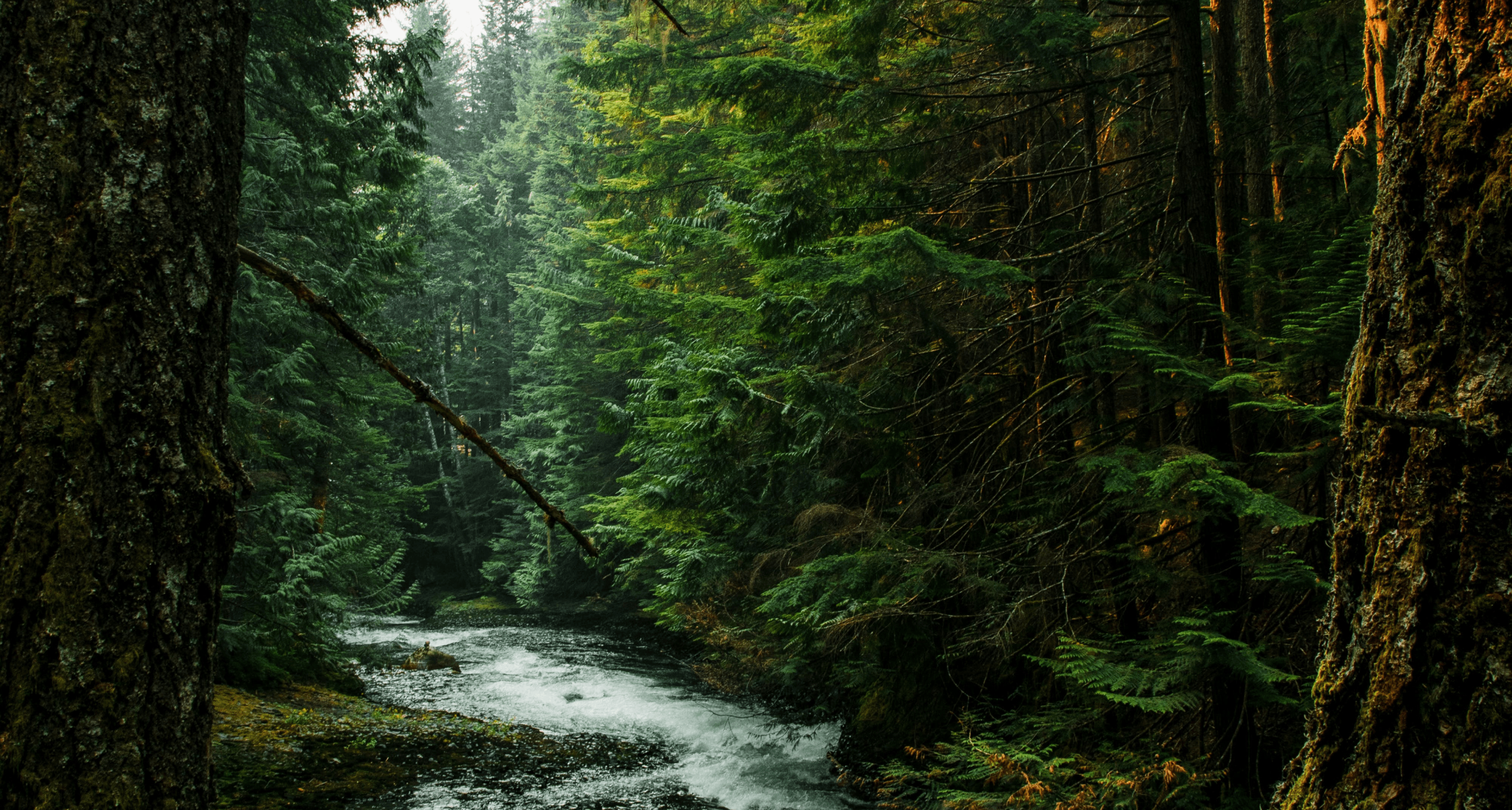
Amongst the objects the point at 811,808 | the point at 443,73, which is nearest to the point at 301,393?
the point at 811,808

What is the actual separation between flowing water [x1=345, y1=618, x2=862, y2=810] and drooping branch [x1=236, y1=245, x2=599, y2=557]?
18.3 ft

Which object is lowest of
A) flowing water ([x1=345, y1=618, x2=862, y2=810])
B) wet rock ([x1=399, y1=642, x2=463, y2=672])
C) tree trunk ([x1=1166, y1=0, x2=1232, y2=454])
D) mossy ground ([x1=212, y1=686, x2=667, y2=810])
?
flowing water ([x1=345, y1=618, x2=862, y2=810])

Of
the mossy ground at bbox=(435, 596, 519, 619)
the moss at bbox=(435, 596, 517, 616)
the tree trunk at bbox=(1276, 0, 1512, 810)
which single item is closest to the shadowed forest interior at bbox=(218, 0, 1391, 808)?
the tree trunk at bbox=(1276, 0, 1512, 810)

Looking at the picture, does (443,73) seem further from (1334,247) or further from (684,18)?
(1334,247)

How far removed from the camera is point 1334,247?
13.3 feet

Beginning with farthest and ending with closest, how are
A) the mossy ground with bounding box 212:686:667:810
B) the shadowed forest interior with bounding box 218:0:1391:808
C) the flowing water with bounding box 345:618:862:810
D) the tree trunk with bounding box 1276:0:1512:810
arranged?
the flowing water with bounding box 345:618:862:810 → the mossy ground with bounding box 212:686:667:810 → the shadowed forest interior with bounding box 218:0:1391:808 → the tree trunk with bounding box 1276:0:1512:810

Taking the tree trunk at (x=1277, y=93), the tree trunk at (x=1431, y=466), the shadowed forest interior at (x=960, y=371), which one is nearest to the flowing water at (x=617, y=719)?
the shadowed forest interior at (x=960, y=371)

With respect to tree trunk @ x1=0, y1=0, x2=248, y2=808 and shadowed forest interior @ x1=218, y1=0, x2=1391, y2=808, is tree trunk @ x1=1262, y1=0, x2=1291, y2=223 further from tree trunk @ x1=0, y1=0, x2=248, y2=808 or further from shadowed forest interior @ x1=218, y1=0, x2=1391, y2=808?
tree trunk @ x1=0, y1=0, x2=248, y2=808

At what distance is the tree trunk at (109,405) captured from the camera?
1743 mm

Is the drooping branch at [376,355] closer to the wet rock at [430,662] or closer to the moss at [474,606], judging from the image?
the wet rock at [430,662]

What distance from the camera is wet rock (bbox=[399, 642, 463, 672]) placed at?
1427 centimetres

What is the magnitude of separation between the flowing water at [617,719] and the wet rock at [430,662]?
0.86 feet

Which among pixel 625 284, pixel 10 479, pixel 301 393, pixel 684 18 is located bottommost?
pixel 10 479

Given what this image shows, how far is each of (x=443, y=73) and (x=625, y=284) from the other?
4464cm
